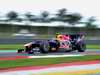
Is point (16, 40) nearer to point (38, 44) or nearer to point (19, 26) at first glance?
point (19, 26)

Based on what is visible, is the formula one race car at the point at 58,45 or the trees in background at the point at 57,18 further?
the trees in background at the point at 57,18

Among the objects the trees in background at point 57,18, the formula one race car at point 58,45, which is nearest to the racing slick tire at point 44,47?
the formula one race car at point 58,45

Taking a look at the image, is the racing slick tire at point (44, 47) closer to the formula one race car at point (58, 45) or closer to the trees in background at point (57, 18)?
the formula one race car at point (58, 45)

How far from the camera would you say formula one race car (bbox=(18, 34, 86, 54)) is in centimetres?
1436

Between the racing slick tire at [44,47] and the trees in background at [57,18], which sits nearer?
the racing slick tire at [44,47]

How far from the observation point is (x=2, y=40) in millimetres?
24500

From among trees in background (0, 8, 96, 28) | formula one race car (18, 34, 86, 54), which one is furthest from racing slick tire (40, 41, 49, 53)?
trees in background (0, 8, 96, 28)

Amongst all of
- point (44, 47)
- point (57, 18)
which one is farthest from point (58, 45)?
point (57, 18)

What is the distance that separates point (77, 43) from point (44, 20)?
78.6 ft

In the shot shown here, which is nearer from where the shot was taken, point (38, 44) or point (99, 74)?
point (99, 74)

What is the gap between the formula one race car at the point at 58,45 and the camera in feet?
47.1

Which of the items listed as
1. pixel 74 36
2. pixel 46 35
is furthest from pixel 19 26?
pixel 74 36

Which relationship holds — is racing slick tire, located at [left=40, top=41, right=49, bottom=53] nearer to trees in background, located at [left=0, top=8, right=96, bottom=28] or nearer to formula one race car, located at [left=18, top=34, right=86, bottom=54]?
formula one race car, located at [left=18, top=34, right=86, bottom=54]

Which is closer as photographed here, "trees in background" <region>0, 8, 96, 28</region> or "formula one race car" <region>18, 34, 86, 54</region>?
"formula one race car" <region>18, 34, 86, 54</region>
